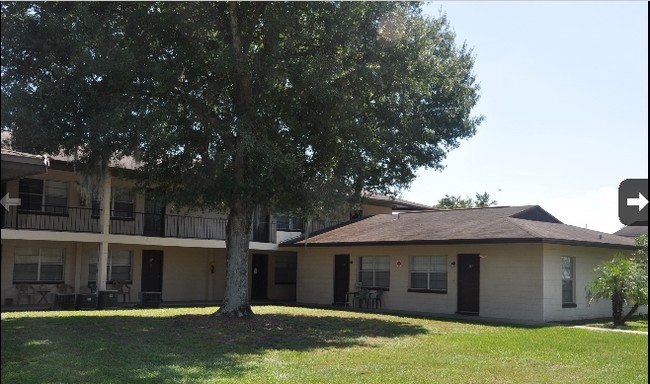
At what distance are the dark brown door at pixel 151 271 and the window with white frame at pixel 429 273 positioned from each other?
10.3 meters

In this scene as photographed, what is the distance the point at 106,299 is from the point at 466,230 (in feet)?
41.5

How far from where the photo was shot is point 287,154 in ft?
54.3

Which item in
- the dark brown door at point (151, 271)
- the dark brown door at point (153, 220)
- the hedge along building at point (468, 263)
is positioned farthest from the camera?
the dark brown door at point (151, 271)

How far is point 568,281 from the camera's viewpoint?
907 inches

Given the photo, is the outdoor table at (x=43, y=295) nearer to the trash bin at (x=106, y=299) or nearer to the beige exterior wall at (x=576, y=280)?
the trash bin at (x=106, y=299)

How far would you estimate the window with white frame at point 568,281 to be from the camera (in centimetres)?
2278

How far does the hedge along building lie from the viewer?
863 inches

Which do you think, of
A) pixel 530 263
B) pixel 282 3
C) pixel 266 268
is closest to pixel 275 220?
pixel 266 268

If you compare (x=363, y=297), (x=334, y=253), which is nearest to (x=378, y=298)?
(x=363, y=297)

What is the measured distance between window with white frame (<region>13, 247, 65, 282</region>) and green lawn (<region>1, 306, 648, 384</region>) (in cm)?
537

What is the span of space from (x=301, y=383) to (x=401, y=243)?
1565 centimetres

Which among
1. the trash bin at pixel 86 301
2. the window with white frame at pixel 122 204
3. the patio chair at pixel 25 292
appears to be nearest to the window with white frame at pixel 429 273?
the window with white frame at pixel 122 204

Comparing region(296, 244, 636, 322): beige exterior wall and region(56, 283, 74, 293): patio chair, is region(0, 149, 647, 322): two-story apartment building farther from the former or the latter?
region(56, 283, 74, 293): patio chair

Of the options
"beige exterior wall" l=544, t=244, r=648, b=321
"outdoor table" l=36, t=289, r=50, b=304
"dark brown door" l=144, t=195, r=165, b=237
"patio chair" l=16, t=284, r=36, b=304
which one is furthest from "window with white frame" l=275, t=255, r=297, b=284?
"beige exterior wall" l=544, t=244, r=648, b=321
